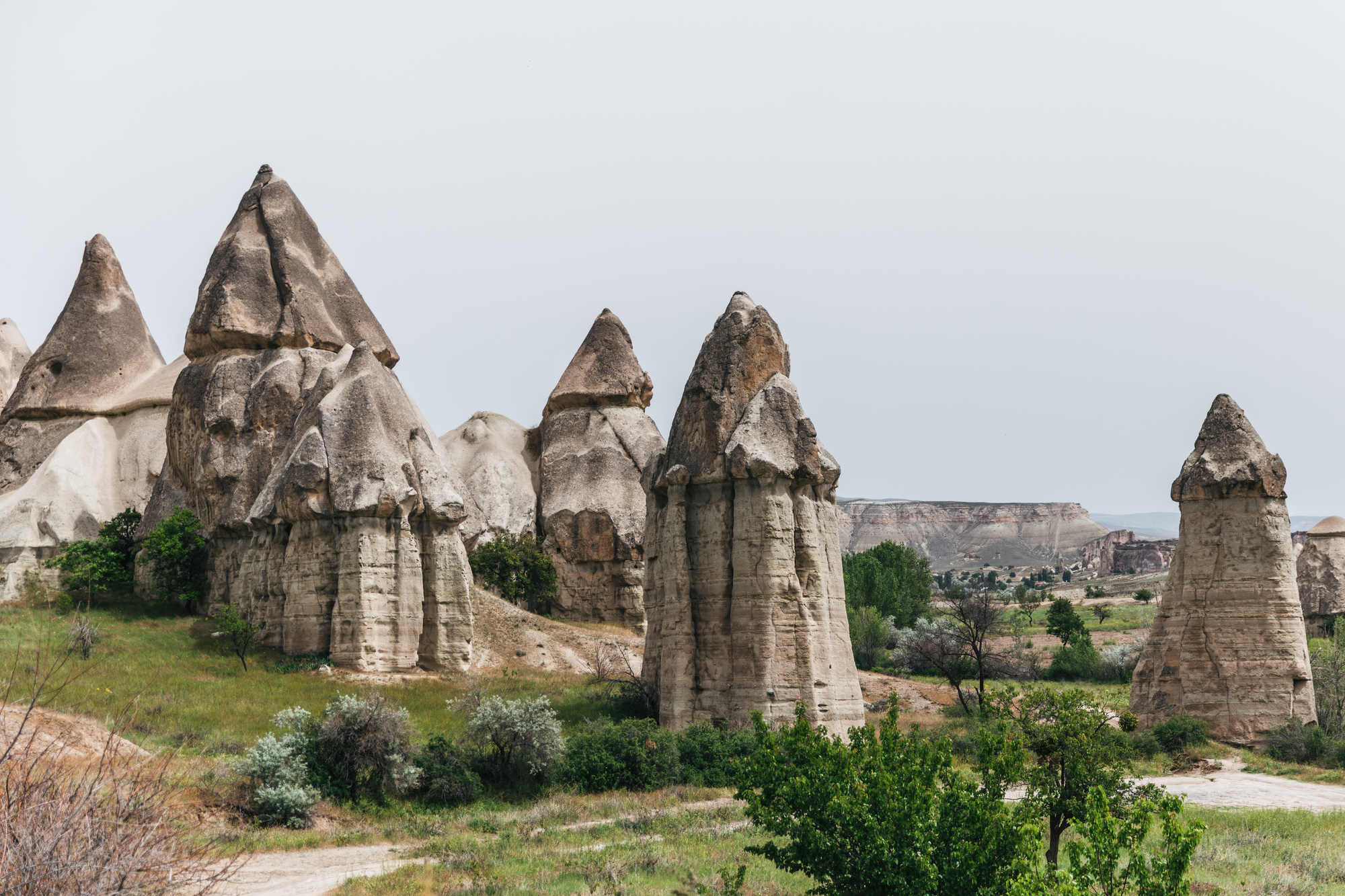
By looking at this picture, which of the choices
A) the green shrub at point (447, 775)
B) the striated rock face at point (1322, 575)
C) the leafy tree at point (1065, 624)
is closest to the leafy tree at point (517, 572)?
the leafy tree at point (1065, 624)

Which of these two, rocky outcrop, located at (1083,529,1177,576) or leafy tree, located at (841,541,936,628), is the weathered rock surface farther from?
rocky outcrop, located at (1083,529,1177,576)

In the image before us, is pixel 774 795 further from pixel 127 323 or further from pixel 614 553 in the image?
pixel 127 323

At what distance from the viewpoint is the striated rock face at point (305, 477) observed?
89.2 feet

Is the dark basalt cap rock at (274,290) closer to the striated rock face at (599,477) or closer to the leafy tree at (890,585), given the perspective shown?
the striated rock face at (599,477)

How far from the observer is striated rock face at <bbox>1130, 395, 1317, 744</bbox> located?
74.1 ft

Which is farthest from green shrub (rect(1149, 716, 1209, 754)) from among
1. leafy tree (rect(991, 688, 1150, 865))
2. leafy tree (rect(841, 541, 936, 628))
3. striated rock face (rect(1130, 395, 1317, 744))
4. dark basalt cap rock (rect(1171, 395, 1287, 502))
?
leafy tree (rect(841, 541, 936, 628))

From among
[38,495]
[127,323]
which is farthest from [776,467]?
[127,323]

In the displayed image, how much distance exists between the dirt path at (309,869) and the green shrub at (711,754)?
236 inches

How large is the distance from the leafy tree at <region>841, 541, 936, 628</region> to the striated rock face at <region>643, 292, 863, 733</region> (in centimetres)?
3216

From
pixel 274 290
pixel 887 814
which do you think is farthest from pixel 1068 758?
pixel 274 290

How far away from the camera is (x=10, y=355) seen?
200ft

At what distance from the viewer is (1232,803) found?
1784 centimetres

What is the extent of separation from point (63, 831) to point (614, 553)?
37225 millimetres

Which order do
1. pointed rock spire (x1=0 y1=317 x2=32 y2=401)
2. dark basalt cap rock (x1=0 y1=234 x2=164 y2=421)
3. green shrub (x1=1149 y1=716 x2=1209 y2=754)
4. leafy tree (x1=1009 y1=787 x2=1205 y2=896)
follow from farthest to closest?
pointed rock spire (x1=0 y1=317 x2=32 y2=401)
dark basalt cap rock (x1=0 y1=234 x2=164 y2=421)
green shrub (x1=1149 y1=716 x2=1209 y2=754)
leafy tree (x1=1009 y1=787 x2=1205 y2=896)
